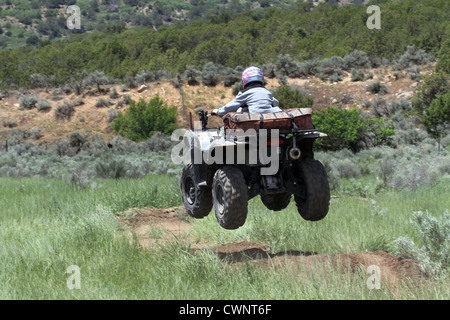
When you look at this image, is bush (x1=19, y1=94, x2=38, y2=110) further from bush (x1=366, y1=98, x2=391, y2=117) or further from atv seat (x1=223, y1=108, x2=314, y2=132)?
atv seat (x1=223, y1=108, x2=314, y2=132)

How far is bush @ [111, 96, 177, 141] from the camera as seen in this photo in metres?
35.0

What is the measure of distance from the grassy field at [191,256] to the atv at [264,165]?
0.74 meters

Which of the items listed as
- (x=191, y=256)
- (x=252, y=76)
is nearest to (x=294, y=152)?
(x=252, y=76)

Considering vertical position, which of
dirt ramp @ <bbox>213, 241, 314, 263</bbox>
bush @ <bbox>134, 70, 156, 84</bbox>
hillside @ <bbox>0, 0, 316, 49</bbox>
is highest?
hillside @ <bbox>0, 0, 316, 49</bbox>

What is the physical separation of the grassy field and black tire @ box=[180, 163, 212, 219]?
1.75 ft

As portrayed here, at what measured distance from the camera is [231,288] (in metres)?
5.12

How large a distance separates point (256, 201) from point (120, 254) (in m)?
6.08

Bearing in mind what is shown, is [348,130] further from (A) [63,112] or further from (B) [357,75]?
(A) [63,112]

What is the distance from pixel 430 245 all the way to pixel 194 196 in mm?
3119

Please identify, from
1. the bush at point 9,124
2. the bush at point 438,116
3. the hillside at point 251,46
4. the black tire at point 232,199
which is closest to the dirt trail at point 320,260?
the black tire at point 232,199

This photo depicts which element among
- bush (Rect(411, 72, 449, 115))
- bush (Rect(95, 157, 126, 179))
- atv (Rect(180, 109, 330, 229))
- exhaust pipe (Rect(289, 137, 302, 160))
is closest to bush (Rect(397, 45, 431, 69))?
bush (Rect(411, 72, 449, 115))

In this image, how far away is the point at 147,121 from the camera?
34969 millimetres
